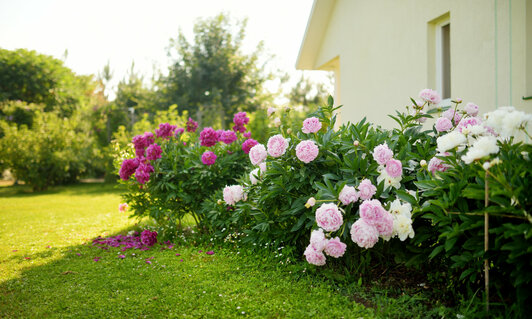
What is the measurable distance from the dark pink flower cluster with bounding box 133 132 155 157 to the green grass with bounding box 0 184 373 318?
54.8 inches

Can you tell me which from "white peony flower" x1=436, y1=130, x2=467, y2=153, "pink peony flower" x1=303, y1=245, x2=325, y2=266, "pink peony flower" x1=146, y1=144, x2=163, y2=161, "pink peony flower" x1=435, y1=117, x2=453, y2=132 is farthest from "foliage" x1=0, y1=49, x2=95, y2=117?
"white peony flower" x1=436, y1=130, x2=467, y2=153

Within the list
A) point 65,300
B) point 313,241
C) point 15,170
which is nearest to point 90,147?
point 15,170

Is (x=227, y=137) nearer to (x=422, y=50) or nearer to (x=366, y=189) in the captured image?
(x=366, y=189)

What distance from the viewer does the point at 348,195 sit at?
111 inches

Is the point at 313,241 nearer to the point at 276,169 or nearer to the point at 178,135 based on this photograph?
the point at 276,169

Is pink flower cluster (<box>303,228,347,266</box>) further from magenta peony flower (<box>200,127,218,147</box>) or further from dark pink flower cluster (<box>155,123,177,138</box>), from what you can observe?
dark pink flower cluster (<box>155,123,177,138</box>)

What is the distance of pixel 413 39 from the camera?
19.2ft

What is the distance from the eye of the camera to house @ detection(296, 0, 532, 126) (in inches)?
158

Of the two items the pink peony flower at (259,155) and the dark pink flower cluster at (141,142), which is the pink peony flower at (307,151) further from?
the dark pink flower cluster at (141,142)

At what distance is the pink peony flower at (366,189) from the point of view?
111 inches

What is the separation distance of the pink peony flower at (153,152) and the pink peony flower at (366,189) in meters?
3.09

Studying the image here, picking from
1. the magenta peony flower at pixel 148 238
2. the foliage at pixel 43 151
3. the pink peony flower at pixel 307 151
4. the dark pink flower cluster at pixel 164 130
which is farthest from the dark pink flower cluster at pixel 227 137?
the foliage at pixel 43 151

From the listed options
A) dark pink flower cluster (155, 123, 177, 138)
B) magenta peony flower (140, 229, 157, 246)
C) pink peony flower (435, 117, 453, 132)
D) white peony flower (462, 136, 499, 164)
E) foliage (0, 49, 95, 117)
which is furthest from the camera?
foliage (0, 49, 95, 117)

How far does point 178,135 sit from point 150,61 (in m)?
14.6
